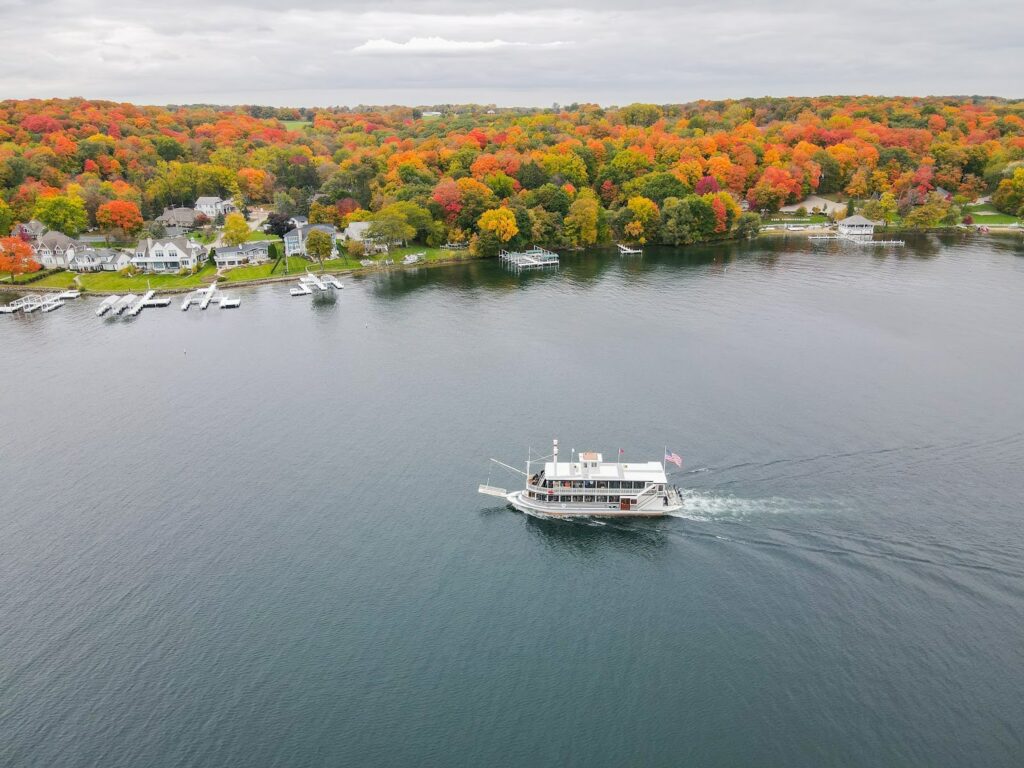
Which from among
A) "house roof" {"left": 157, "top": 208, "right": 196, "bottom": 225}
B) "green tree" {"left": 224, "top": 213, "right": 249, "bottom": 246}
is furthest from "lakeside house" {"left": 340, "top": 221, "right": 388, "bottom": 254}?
"house roof" {"left": 157, "top": 208, "right": 196, "bottom": 225}

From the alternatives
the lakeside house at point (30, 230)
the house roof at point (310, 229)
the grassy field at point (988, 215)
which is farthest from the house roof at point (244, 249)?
the grassy field at point (988, 215)

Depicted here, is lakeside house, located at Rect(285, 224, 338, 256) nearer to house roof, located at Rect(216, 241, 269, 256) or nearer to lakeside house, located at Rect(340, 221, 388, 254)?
lakeside house, located at Rect(340, 221, 388, 254)

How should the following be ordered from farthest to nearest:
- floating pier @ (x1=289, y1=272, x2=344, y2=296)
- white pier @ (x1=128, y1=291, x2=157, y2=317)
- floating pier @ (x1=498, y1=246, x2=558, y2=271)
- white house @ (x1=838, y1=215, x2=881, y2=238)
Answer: white house @ (x1=838, y1=215, x2=881, y2=238) < floating pier @ (x1=498, y1=246, x2=558, y2=271) < floating pier @ (x1=289, y1=272, x2=344, y2=296) < white pier @ (x1=128, y1=291, x2=157, y2=317)

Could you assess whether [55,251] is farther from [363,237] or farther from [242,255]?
[363,237]

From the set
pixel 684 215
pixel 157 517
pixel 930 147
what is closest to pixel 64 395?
pixel 157 517

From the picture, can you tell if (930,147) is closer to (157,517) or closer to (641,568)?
(641,568)

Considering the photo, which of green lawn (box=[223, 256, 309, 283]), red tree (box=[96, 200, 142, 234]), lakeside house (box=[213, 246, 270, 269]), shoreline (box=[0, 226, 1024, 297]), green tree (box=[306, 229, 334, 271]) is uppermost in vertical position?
red tree (box=[96, 200, 142, 234])

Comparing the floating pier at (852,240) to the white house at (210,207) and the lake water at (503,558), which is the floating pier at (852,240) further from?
Answer: the white house at (210,207)
